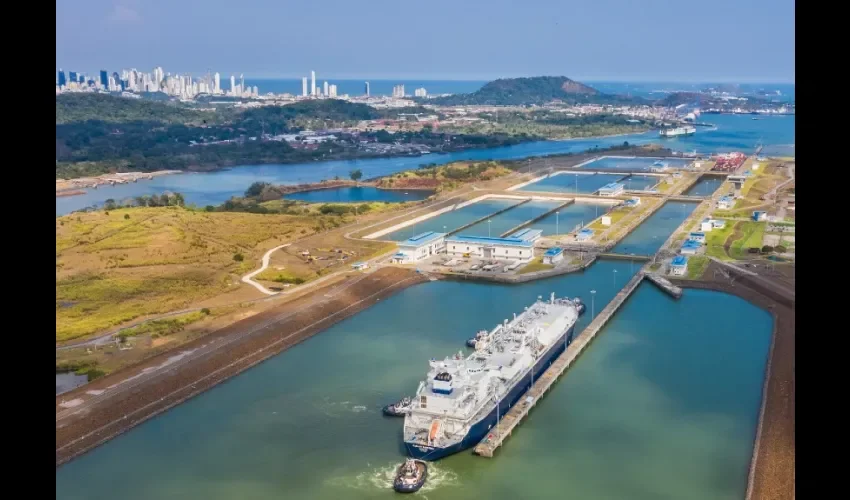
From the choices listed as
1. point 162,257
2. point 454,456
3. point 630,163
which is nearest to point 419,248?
point 162,257

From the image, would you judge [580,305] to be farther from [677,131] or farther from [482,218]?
[677,131]

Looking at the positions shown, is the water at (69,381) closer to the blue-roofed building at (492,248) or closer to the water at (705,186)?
the blue-roofed building at (492,248)

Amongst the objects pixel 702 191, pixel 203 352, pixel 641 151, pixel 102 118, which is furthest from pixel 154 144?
pixel 203 352

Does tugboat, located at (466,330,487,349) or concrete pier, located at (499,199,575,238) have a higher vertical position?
concrete pier, located at (499,199,575,238)

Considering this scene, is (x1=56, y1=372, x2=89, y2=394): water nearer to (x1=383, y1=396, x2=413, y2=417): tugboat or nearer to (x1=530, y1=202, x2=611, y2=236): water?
(x1=383, y1=396, x2=413, y2=417): tugboat

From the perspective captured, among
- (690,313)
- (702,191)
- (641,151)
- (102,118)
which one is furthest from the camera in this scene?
(102,118)

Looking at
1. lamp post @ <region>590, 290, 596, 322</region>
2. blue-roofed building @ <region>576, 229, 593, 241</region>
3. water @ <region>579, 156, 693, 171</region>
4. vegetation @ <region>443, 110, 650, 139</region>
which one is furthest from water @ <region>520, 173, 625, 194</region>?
vegetation @ <region>443, 110, 650, 139</region>
